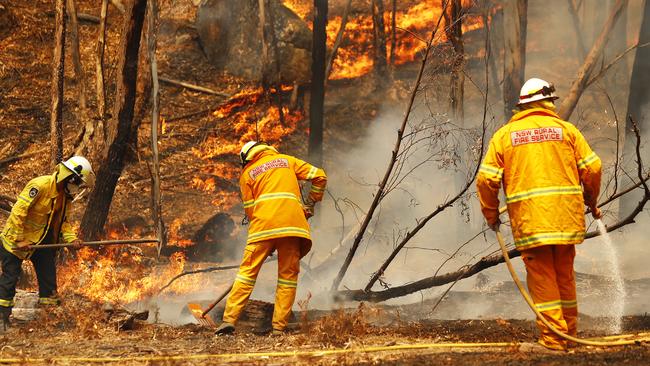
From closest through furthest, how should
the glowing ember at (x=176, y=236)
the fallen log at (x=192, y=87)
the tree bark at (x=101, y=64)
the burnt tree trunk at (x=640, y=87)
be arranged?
the tree bark at (x=101, y=64) < the burnt tree trunk at (x=640, y=87) < the glowing ember at (x=176, y=236) < the fallen log at (x=192, y=87)

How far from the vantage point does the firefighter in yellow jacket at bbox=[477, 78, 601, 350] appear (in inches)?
197

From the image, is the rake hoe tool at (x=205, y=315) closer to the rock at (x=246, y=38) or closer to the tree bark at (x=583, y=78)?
the tree bark at (x=583, y=78)

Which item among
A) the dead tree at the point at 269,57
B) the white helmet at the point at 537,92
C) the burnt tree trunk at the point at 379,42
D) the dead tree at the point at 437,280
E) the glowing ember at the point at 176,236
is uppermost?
the burnt tree trunk at the point at 379,42

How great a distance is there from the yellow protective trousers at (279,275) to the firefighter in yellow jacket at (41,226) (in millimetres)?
2125

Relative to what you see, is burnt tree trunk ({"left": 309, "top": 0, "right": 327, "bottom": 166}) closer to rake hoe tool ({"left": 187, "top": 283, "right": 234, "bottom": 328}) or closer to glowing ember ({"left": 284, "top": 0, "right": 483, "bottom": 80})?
glowing ember ({"left": 284, "top": 0, "right": 483, "bottom": 80})

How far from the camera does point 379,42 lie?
21.5 m

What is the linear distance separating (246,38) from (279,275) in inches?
471

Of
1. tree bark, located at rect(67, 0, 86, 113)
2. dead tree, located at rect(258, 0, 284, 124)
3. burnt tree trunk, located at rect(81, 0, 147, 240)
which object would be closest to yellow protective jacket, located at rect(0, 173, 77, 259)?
burnt tree trunk, located at rect(81, 0, 147, 240)

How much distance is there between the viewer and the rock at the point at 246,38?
17.4 meters

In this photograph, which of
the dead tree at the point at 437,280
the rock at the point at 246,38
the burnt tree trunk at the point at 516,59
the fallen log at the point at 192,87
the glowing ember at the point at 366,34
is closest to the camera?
the dead tree at the point at 437,280

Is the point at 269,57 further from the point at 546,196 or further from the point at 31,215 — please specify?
the point at 546,196

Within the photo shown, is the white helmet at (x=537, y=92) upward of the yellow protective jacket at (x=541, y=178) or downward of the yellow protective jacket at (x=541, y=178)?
upward

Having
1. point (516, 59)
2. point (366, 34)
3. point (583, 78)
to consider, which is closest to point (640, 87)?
point (583, 78)

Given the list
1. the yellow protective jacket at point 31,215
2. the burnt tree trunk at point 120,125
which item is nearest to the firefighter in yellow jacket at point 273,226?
the yellow protective jacket at point 31,215
